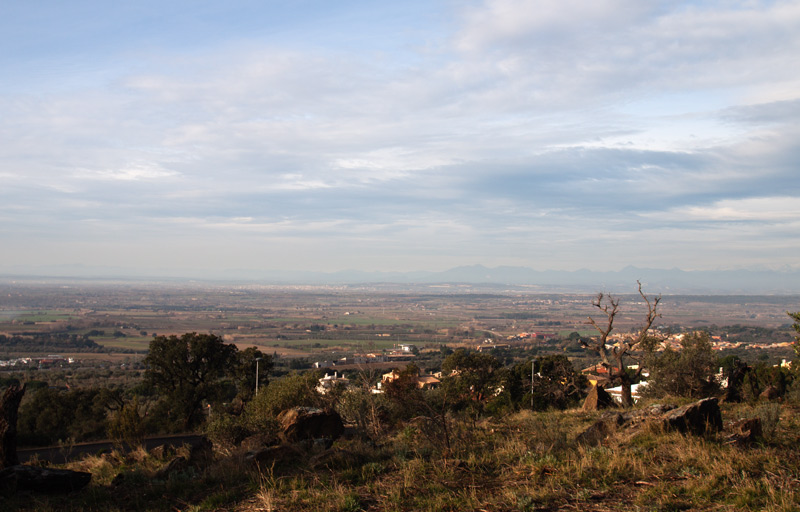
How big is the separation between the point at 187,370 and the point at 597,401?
Result: 2346 cm

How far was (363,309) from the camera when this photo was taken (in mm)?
167875

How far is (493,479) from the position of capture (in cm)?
720

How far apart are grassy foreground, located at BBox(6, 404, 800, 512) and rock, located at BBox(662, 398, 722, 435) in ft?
0.84

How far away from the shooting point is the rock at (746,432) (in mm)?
8091

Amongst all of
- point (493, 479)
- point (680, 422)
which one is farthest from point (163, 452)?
point (680, 422)

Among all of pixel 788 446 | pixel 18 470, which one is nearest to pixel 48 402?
pixel 18 470

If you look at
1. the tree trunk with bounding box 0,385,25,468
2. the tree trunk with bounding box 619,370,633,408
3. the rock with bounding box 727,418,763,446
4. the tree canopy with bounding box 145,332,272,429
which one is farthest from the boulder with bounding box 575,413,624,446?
the tree canopy with bounding box 145,332,272,429

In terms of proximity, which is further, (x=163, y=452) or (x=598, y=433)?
(x=163, y=452)

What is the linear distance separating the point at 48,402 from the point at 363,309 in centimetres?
14045

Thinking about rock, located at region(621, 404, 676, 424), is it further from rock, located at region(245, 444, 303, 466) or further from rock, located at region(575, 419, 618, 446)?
rock, located at region(245, 444, 303, 466)

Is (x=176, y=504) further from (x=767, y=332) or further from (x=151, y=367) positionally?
(x=767, y=332)

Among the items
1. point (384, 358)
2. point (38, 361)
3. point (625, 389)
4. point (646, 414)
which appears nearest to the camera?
point (646, 414)

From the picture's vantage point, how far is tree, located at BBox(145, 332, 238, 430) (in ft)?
101

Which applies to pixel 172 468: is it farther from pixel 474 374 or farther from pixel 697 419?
pixel 474 374
